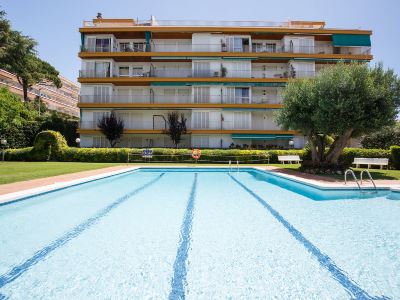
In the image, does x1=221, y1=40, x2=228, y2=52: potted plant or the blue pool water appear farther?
x1=221, y1=40, x2=228, y2=52: potted plant

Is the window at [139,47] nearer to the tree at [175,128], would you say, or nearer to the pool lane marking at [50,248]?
the tree at [175,128]

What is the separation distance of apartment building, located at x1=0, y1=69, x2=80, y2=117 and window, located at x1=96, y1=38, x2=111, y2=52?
28.2m

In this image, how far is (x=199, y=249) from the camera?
4684mm

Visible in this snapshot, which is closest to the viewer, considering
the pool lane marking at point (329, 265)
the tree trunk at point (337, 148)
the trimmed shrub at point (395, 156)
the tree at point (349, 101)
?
the pool lane marking at point (329, 265)

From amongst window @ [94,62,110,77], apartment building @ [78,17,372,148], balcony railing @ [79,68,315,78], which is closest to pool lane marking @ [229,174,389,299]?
apartment building @ [78,17,372,148]

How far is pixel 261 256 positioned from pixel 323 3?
19520 millimetres

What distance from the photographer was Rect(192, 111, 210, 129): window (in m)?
32.0

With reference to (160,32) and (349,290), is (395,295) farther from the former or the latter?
(160,32)

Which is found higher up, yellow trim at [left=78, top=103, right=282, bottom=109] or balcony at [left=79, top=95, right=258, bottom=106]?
balcony at [left=79, top=95, right=258, bottom=106]

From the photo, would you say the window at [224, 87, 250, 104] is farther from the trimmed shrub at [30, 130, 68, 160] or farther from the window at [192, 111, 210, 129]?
the trimmed shrub at [30, 130, 68, 160]

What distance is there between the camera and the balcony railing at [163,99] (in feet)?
106

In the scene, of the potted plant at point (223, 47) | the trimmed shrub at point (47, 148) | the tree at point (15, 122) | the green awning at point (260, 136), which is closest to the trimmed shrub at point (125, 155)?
the trimmed shrub at point (47, 148)

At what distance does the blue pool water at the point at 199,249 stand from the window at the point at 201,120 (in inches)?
930

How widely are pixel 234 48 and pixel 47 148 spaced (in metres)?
23.7
